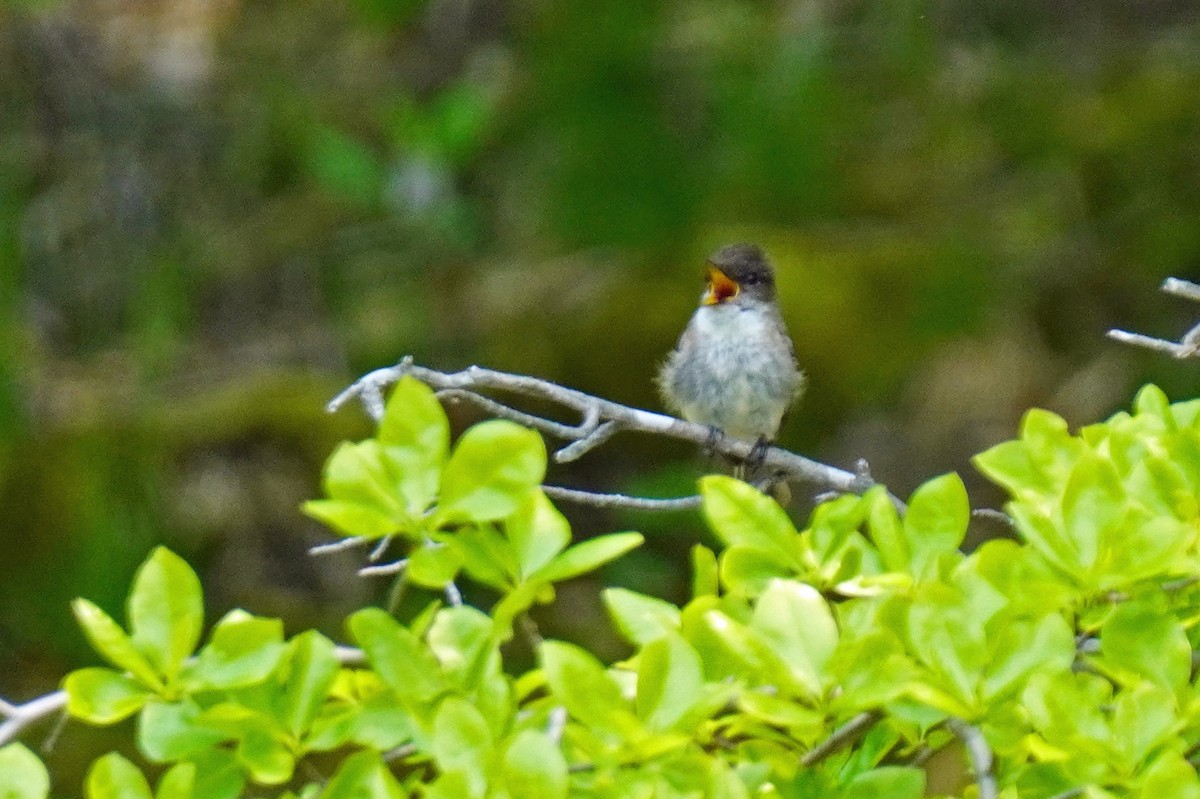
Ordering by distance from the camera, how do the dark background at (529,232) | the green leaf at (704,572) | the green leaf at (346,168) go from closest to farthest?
the green leaf at (704,572) → the dark background at (529,232) → the green leaf at (346,168)

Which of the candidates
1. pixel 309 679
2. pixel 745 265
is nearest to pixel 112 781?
pixel 309 679

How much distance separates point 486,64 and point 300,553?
286 centimetres

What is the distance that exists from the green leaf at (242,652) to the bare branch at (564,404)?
584 mm

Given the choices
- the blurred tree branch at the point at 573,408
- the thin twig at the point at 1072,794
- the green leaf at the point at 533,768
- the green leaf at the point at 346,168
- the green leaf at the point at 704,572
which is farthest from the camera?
the green leaf at the point at 346,168

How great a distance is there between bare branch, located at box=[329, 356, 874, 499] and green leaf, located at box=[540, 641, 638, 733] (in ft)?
2.25

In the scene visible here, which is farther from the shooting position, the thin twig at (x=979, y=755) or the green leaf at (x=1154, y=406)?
the green leaf at (x=1154, y=406)

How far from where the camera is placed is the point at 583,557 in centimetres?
150

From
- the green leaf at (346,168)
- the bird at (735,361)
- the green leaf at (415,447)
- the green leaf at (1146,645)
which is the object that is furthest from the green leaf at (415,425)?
the green leaf at (346,168)

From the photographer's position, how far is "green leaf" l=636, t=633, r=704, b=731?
1354 millimetres

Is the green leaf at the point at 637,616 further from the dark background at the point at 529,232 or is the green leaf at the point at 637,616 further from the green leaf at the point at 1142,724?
the dark background at the point at 529,232

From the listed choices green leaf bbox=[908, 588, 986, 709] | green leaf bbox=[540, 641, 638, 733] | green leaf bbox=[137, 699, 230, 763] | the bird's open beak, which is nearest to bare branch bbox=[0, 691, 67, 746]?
green leaf bbox=[137, 699, 230, 763]

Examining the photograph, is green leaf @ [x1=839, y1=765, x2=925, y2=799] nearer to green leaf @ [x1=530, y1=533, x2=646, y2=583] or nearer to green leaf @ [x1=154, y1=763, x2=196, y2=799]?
green leaf @ [x1=530, y1=533, x2=646, y2=583]

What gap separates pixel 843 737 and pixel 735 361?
311 cm

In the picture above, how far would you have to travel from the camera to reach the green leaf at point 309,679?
145 cm
